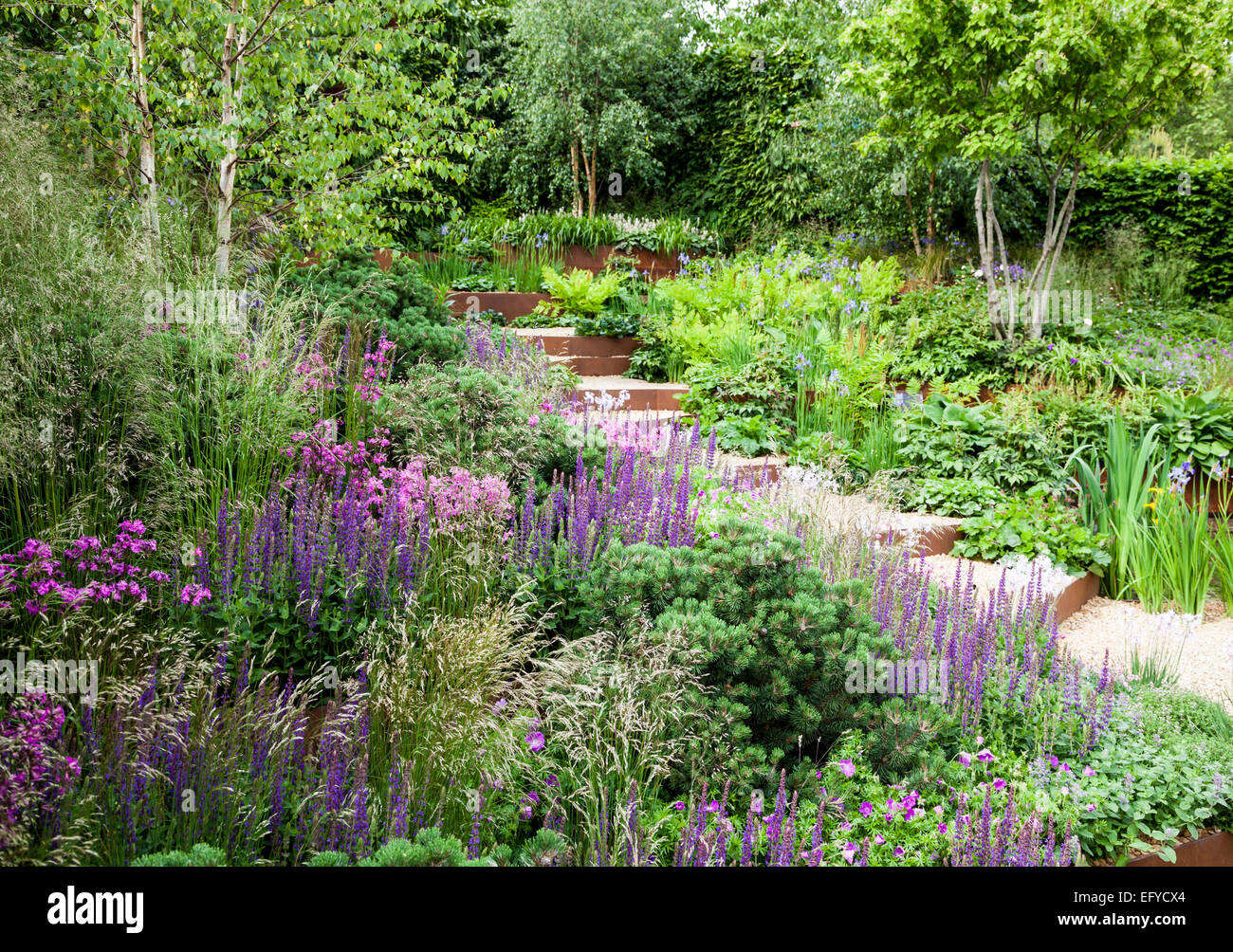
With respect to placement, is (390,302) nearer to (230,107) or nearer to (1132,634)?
(230,107)

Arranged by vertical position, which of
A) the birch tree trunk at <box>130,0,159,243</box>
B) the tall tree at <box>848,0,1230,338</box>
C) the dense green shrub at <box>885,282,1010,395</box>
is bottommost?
the dense green shrub at <box>885,282,1010,395</box>

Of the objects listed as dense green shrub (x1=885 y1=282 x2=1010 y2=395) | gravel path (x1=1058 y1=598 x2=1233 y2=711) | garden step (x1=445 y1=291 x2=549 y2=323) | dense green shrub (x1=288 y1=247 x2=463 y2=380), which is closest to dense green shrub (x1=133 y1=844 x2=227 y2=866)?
dense green shrub (x1=288 y1=247 x2=463 y2=380)

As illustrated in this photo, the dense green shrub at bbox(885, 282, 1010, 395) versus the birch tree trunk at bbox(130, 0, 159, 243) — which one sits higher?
the birch tree trunk at bbox(130, 0, 159, 243)

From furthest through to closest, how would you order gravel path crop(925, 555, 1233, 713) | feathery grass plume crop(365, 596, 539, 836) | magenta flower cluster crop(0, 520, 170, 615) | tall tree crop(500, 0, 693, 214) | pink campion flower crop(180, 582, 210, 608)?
tall tree crop(500, 0, 693, 214) < gravel path crop(925, 555, 1233, 713) < pink campion flower crop(180, 582, 210, 608) < magenta flower cluster crop(0, 520, 170, 615) < feathery grass plume crop(365, 596, 539, 836)

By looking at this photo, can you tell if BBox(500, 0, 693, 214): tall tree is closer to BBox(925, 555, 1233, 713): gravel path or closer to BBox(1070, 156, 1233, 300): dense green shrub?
BBox(1070, 156, 1233, 300): dense green shrub

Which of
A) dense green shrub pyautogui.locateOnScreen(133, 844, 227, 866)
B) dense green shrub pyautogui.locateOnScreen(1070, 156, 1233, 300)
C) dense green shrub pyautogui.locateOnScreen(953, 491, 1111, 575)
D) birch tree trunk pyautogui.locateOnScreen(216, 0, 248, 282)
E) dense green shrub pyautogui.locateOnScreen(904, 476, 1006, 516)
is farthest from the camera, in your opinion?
dense green shrub pyautogui.locateOnScreen(1070, 156, 1233, 300)

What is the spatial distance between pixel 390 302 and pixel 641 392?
247 centimetres

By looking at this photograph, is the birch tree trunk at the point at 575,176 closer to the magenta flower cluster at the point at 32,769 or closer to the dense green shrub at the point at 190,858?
the magenta flower cluster at the point at 32,769

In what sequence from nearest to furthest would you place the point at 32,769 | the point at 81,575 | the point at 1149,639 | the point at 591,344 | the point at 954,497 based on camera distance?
the point at 32,769 < the point at 81,575 < the point at 1149,639 < the point at 954,497 < the point at 591,344

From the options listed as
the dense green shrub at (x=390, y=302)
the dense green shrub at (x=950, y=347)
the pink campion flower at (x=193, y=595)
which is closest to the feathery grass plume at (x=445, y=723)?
the pink campion flower at (x=193, y=595)

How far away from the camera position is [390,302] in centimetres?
495

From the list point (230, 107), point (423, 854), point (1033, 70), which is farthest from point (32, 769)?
point (1033, 70)

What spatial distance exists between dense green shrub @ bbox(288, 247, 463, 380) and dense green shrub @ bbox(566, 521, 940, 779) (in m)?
2.59

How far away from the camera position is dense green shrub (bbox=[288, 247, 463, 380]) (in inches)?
185
